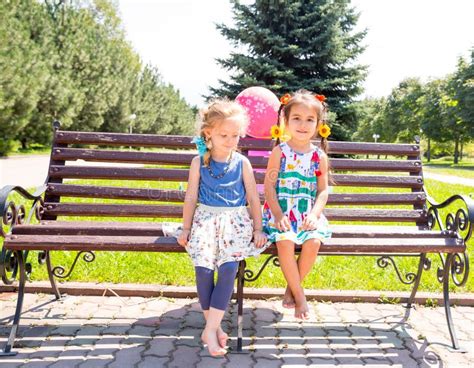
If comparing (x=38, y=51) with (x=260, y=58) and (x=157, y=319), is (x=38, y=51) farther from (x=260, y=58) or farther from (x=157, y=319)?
(x=157, y=319)

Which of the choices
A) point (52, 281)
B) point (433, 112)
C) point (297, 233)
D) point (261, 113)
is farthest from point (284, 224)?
point (433, 112)

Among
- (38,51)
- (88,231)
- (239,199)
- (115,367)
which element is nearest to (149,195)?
(88,231)

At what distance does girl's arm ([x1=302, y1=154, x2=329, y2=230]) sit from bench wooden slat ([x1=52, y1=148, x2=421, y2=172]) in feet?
1.72

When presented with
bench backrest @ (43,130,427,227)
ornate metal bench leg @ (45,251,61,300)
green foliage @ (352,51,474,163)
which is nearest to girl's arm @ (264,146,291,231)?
bench backrest @ (43,130,427,227)

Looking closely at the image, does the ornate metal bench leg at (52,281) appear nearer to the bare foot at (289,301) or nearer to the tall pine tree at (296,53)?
the bare foot at (289,301)

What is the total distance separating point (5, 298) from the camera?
3525 millimetres

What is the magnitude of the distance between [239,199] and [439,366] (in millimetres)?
1546

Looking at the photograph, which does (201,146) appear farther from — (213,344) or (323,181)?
(213,344)

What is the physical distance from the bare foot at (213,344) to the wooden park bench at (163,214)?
35cm

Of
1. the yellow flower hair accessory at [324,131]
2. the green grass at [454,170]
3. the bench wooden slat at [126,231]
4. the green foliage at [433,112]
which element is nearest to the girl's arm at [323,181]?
the yellow flower hair accessory at [324,131]

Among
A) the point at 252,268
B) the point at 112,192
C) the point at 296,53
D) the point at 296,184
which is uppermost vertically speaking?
the point at 296,53

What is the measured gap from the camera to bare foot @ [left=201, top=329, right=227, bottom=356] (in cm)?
239

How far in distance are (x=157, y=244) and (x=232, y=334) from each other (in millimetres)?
841

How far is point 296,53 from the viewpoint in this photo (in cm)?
1538
